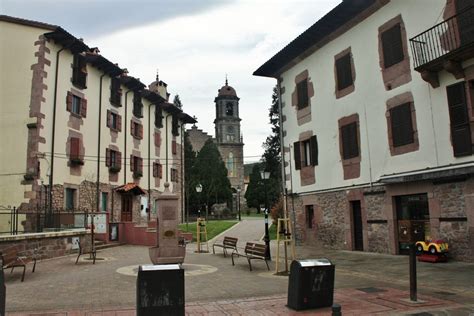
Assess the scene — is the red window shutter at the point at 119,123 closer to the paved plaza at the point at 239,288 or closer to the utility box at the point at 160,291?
the paved plaza at the point at 239,288

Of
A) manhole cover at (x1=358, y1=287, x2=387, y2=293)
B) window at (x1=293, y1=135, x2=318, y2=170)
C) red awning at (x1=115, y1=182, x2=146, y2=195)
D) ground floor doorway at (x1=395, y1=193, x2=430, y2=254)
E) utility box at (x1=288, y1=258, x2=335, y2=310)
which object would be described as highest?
window at (x1=293, y1=135, x2=318, y2=170)

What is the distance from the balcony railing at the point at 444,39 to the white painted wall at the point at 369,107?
439mm

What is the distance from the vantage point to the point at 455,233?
1302 centimetres

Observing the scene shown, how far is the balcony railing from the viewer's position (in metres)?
12.7

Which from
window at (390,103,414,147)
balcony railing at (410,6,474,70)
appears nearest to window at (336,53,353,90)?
window at (390,103,414,147)

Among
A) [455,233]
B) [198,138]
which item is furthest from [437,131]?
[198,138]

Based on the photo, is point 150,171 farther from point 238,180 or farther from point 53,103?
point 238,180

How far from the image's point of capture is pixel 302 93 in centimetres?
2095

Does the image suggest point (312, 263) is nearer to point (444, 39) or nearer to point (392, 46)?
point (444, 39)

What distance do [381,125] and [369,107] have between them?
1.02 metres

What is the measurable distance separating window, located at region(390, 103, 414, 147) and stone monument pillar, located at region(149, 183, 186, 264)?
8234mm

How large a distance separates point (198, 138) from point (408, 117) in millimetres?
59974

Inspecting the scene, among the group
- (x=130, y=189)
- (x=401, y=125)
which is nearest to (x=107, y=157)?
(x=130, y=189)

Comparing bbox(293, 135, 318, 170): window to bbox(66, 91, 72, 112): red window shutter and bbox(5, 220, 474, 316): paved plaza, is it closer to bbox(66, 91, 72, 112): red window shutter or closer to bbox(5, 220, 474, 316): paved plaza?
bbox(5, 220, 474, 316): paved plaza
